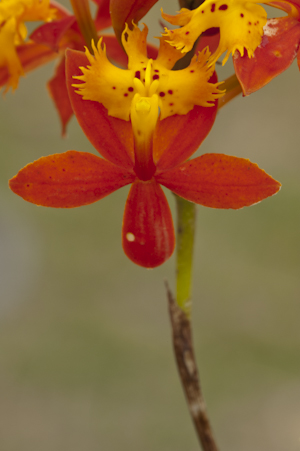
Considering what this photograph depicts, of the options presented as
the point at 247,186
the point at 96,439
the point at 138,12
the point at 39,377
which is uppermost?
the point at 138,12

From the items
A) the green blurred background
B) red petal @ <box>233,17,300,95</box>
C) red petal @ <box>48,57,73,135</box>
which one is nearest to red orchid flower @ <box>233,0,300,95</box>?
red petal @ <box>233,17,300,95</box>

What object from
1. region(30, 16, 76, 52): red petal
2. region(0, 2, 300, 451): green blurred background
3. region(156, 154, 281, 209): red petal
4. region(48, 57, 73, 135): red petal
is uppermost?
region(30, 16, 76, 52): red petal

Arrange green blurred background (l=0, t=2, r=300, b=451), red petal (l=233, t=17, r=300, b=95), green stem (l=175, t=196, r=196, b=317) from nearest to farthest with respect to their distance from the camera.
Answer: red petal (l=233, t=17, r=300, b=95), green stem (l=175, t=196, r=196, b=317), green blurred background (l=0, t=2, r=300, b=451)

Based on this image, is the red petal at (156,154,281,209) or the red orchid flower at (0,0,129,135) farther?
the red orchid flower at (0,0,129,135)

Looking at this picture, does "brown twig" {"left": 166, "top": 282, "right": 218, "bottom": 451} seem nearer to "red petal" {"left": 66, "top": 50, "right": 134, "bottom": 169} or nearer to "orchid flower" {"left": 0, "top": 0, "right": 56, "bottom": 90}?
"red petal" {"left": 66, "top": 50, "right": 134, "bottom": 169}

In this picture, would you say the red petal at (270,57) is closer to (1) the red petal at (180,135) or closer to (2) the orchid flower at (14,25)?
(1) the red petal at (180,135)

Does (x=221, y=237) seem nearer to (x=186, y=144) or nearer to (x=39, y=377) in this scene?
(x=39, y=377)


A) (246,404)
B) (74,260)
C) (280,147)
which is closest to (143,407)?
(246,404)

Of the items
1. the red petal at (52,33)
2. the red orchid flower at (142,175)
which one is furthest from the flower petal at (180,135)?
the red petal at (52,33)
